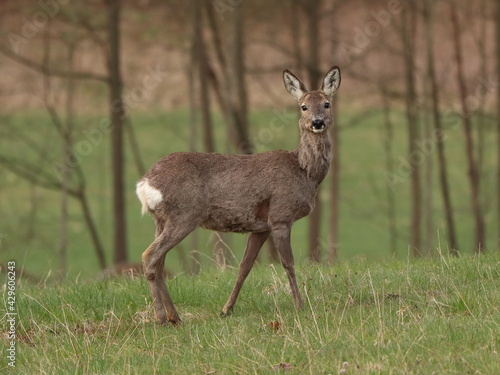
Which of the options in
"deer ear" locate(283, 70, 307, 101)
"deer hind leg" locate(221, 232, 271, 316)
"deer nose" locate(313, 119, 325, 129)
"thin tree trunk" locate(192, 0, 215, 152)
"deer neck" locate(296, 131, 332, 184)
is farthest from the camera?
"thin tree trunk" locate(192, 0, 215, 152)

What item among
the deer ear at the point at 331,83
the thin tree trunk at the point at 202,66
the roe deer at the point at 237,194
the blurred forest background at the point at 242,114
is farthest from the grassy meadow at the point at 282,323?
the thin tree trunk at the point at 202,66

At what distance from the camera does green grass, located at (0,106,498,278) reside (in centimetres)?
2980

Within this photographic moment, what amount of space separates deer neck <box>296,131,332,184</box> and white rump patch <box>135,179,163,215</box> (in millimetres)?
1424

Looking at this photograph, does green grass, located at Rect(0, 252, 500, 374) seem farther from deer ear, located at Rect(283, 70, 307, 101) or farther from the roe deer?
deer ear, located at Rect(283, 70, 307, 101)

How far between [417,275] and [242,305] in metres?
1.72

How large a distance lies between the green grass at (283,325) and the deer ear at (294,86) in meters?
1.80

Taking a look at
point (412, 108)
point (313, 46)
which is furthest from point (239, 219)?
point (412, 108)

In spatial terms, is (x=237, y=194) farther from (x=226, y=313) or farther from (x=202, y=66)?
(x=202, y=66)

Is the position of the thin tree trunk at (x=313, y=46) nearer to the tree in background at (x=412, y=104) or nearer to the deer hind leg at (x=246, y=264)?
the tree in background at (x=412, y=104)

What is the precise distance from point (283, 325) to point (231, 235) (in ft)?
74.2

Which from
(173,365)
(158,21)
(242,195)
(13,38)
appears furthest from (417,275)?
(158,21)

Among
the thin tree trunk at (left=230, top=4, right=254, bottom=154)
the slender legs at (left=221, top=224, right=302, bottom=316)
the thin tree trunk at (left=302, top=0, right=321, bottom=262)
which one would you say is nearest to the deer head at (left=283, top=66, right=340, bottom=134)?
the slender legs at (left=221, top=224, right=302, bottom=316)

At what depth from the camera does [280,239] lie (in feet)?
28.2

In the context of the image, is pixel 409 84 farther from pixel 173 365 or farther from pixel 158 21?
pixel 173 365
